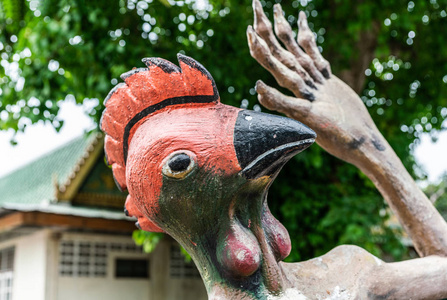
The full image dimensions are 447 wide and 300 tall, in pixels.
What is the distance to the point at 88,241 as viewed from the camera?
6.12 metres

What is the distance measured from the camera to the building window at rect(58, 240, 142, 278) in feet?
19.5

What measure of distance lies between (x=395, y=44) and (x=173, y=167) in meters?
4.27

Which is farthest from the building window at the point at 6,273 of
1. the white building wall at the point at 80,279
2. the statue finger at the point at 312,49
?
the statue finger at the point at 312,49

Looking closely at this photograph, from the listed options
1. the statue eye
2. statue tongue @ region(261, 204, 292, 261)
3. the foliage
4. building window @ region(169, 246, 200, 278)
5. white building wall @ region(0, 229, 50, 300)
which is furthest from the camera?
building window @ region(169, 246, 200, 278)

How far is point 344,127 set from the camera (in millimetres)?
1404

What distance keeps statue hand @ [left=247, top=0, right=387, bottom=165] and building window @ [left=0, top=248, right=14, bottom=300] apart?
5.95 m

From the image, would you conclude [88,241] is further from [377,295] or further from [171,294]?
[377,295]

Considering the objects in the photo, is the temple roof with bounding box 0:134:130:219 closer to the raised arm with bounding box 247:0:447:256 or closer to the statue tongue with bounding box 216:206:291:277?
the raised arm with bounding box 247:0:447:256

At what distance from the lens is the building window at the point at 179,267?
668 centimetres

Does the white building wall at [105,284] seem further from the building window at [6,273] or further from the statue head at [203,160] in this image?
the statue head at [203,160]

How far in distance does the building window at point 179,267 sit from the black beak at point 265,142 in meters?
5.86

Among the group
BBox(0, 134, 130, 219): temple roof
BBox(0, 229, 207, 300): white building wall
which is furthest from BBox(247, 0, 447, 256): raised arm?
BBox(0, 229, 207, 300): white building wall

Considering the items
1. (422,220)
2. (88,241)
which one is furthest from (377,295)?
(88,241)

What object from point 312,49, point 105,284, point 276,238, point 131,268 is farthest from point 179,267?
point 276,238
